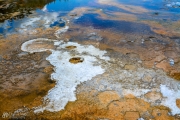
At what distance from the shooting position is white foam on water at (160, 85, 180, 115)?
4498 millimetres

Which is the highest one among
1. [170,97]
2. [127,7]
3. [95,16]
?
[127,7]

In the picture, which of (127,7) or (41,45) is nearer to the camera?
(41,45)

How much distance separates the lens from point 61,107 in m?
4.59

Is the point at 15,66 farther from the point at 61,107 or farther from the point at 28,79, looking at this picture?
the point at 61,107

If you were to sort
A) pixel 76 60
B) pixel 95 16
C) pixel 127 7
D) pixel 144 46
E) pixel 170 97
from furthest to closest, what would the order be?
pixel 127 7 → pixel 95 16 → pixel 144 46 → pixel 76 60 → pixel 170 97

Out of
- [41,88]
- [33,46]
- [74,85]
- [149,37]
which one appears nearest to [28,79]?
[41,88]

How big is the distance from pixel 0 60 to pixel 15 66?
2.44 ft

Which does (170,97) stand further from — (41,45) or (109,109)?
(41,45)

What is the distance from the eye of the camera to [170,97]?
4.79 metres

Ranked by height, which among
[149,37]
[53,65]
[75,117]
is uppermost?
[149,37]

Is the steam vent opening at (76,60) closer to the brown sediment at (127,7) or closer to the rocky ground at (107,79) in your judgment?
the rocky ground at (107,79)

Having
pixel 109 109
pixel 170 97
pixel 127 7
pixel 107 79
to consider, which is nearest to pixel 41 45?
pixel 107 79

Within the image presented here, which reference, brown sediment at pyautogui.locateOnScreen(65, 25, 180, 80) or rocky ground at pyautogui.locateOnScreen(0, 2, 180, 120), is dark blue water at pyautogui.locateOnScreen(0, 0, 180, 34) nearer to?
brown sediment at pyautogui.locateOnScreen(65, 25, 180, 80)

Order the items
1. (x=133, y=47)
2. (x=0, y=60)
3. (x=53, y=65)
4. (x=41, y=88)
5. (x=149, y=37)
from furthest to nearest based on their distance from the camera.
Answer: (x=149, y=37), (x=133, y=47), (x=0, y=60), (x=53, y=65), (x=41, y=88)
